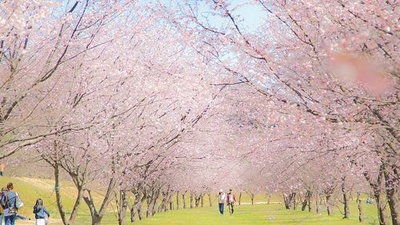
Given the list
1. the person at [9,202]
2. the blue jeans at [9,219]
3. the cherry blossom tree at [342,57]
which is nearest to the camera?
the cherry blossom tree at [342,57]

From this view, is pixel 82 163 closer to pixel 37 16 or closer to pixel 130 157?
pixel 130 157

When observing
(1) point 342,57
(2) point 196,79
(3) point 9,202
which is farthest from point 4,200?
(1) point 342,57

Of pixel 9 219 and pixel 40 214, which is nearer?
pixel 9 219

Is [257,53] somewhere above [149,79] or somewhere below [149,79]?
below

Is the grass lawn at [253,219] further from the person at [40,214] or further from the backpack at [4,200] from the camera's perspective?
the backpack at [4,200]

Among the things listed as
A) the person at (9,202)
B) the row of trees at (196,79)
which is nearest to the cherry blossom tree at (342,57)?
the row of trees at (196,79)

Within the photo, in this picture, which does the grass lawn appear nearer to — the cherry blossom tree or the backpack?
the backpack

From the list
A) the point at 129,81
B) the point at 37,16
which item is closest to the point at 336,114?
the point at 37,16

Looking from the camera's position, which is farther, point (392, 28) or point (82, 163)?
point (82, 163)

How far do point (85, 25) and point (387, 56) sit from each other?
608 cm

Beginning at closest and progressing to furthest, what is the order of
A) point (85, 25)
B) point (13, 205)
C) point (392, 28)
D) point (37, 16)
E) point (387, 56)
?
point (392, 28)
point (387, 56)
point (37, 16)
point (85, 25)
point (13, 205)

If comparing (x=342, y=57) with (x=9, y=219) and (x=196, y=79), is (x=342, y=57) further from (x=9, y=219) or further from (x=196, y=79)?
(x=9, y=219)

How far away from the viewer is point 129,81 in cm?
1588

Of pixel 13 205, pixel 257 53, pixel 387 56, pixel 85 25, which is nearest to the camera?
pixel 387 56
